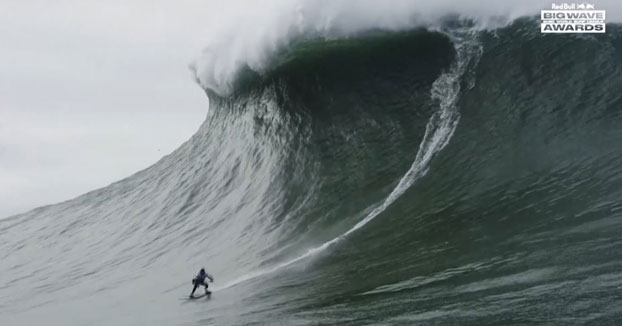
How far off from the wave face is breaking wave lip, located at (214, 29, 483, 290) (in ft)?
0.16

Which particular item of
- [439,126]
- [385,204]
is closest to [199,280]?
[385,204]

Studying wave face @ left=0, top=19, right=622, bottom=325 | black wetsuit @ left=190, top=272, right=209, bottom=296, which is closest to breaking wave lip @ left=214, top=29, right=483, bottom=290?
wave face @ left=0, top=19, right=622, bottom=325

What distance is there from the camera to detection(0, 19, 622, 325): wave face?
896cm

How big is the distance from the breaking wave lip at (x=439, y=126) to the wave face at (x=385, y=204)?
0.05 meters

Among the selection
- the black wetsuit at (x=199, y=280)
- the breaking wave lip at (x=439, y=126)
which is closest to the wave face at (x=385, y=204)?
the breaking wave lip at (x=439, y=126)

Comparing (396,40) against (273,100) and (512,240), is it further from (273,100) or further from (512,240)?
(512,240)

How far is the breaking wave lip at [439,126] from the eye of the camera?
1256cm

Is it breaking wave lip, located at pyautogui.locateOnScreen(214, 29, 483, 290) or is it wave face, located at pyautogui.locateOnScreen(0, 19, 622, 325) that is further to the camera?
breaking wave lip, located at pyautogui.locateOnScreen(214, 29, 483, 290)

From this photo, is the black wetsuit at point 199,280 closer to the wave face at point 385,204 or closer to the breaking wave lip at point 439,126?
the breaking wave lip at point 439,126

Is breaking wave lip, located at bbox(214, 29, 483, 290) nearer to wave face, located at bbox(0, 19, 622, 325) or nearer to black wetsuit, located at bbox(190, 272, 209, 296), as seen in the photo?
wave face, located at bbox(0, 19, 622, 325)

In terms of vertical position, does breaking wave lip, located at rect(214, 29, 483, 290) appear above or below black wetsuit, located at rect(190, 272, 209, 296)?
above

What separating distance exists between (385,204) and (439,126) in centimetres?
288

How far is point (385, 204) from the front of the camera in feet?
43.4

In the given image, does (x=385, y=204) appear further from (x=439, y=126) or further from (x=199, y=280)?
(x=199, y=280)
